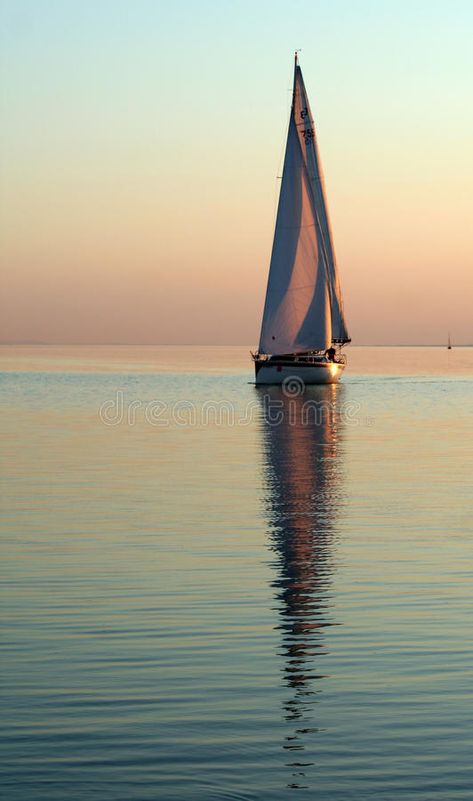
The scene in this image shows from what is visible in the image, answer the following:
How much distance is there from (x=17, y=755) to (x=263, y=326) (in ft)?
318

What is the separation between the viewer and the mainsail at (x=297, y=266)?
105938mm

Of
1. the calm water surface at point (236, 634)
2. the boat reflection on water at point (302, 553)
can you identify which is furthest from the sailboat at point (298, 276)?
the calm water surface at point (236, 634)

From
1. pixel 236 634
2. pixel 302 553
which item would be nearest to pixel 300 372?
pixel 302 553

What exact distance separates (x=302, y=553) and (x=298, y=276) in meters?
83.2

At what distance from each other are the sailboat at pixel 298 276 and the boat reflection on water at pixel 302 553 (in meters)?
43.8

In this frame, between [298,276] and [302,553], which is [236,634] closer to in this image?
[302,553]

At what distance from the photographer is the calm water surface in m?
11.7

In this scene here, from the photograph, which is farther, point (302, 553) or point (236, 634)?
point (302, 553)

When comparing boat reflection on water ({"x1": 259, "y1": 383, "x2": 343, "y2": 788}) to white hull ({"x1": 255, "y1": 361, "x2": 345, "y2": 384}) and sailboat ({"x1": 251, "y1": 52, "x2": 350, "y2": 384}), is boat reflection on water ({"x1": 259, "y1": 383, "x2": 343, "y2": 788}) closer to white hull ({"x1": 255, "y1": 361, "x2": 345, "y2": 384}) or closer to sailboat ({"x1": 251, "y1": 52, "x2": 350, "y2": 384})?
sailboat ({"x1": 251, "y1": 52, "x2": 350, "y2": 384})

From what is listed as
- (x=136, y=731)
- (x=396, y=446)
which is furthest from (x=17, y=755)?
(x=396, y=446)

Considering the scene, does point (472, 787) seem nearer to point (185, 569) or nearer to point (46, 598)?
point (46, 598)

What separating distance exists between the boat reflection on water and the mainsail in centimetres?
4381

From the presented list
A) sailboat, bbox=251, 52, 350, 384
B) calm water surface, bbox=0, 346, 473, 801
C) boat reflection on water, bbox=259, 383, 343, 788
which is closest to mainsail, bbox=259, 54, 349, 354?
sailboat, bbox=251, 52, 350, 384

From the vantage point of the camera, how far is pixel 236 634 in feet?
55.7
